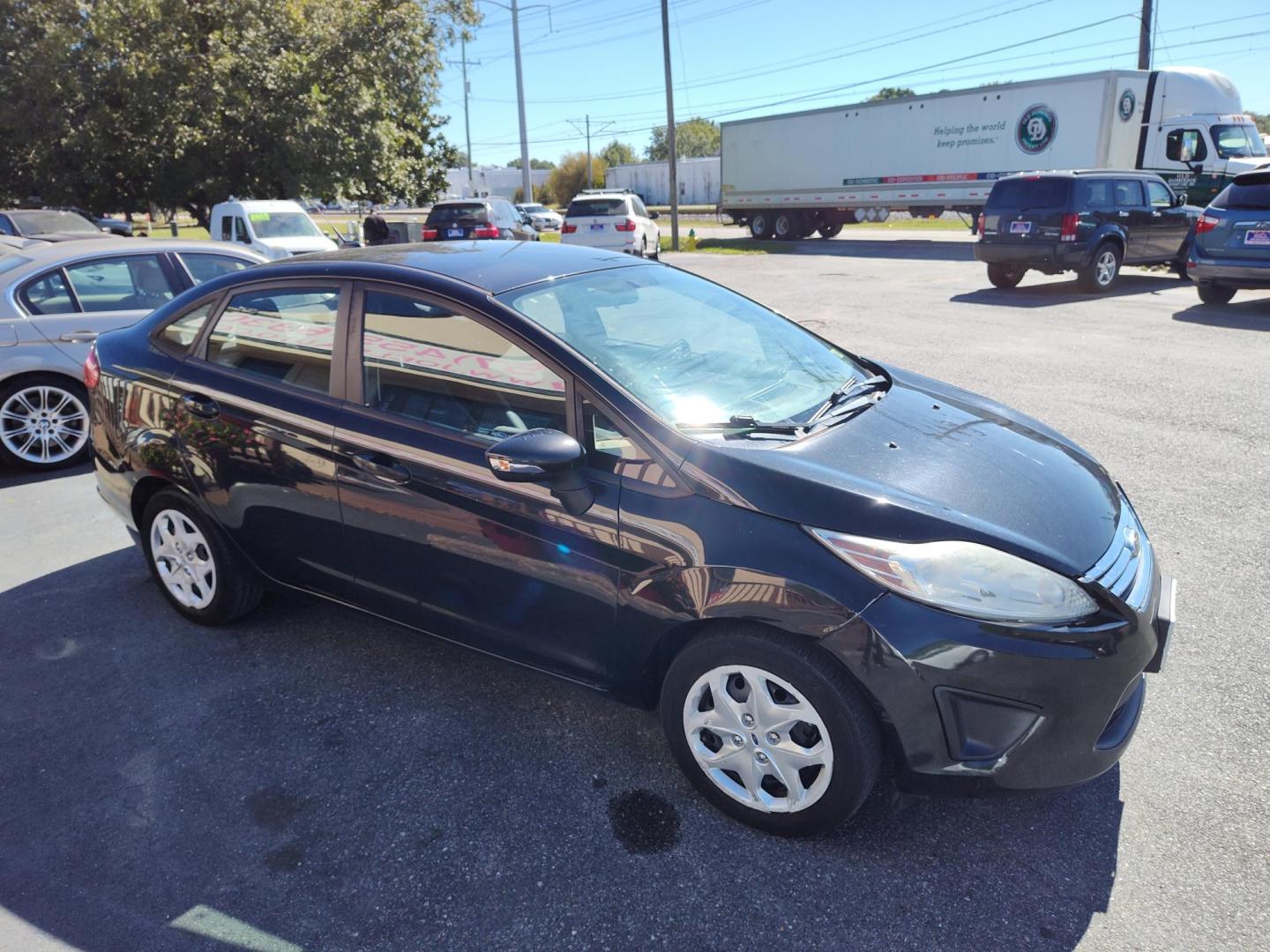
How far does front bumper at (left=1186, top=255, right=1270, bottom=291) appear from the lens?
1079cm

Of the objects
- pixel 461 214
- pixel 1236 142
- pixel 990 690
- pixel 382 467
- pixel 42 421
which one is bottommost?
pixel 42 421

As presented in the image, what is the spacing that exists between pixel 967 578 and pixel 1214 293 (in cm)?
1238

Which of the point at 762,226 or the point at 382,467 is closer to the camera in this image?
the point at 382,467

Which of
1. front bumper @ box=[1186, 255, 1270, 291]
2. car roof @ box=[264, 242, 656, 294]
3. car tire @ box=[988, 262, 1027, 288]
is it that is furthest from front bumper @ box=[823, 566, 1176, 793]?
car tire @ box=[988, 262, 1027, 288]

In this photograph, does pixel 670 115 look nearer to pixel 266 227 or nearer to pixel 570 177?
pixel 266 227

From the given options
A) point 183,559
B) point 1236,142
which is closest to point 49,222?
point 183,559

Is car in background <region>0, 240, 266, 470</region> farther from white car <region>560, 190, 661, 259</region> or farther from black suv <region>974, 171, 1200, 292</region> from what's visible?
white car <region>560, 190, 661, 259</region>

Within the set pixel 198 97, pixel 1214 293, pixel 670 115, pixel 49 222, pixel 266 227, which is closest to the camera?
pixel 1214 293

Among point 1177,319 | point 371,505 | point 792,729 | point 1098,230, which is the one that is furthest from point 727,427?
point 1098,230

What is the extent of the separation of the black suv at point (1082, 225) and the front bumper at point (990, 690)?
12.9 m

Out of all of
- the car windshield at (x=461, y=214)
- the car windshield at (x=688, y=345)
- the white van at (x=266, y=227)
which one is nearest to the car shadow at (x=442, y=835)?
the car windshield at (x=688, y=345)

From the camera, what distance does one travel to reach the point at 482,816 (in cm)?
269

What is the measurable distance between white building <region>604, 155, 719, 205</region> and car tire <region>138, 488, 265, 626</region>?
69.4 m

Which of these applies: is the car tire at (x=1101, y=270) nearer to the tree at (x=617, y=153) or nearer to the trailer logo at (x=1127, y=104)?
the trailer logo at (x=1127, y=104)
